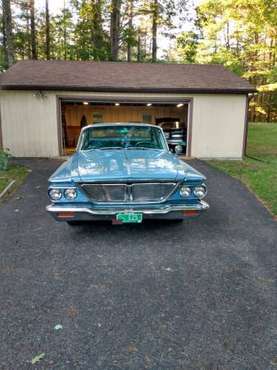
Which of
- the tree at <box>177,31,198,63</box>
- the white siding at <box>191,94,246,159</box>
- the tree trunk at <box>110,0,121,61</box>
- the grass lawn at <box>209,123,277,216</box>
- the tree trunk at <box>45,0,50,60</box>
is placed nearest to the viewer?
the grass lawn at <box>209,123,277,216</box>

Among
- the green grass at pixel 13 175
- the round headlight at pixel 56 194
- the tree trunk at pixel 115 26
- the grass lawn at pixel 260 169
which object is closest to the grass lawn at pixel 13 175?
the green grass at pixel 13 175

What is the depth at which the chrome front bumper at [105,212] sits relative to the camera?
393cm

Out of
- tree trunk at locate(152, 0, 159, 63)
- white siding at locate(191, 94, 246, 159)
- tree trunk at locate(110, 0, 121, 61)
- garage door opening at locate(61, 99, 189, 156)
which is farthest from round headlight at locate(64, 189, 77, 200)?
tree trunk at locate(152, 0, 159, 63)

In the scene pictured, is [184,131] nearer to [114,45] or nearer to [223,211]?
[223,211]

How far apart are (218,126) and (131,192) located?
8.59 m

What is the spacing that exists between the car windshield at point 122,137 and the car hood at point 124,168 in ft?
1.37

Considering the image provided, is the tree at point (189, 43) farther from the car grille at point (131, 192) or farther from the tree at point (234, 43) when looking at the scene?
the car grille at point (131, 192)

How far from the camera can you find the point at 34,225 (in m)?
4.96

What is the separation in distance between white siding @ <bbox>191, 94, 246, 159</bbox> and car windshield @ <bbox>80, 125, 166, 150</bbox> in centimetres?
626

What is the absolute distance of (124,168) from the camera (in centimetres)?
421

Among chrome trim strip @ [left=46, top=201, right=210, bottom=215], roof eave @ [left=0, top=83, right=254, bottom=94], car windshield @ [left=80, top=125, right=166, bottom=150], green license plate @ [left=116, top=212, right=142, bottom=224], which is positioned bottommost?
green license plate @ [left=116, top=212, right=142, bottom=224]

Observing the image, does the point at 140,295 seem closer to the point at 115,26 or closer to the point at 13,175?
the point at 13,175

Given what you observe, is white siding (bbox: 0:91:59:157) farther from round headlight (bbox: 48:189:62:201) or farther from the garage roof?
round headlight (bbox: 48:189:62:201)

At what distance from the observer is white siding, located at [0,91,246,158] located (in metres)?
11.1
